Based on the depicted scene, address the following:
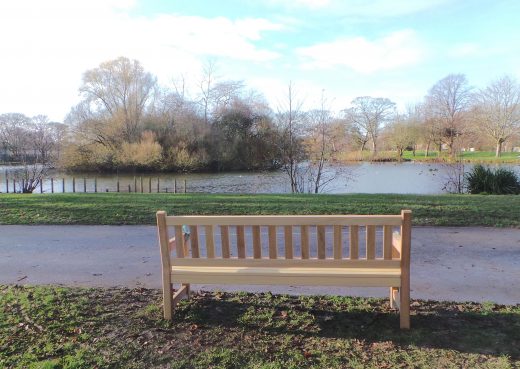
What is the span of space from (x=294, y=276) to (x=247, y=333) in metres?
0.64

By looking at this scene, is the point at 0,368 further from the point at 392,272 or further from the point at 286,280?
the point at 392,272

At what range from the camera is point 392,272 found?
3588 millimetres

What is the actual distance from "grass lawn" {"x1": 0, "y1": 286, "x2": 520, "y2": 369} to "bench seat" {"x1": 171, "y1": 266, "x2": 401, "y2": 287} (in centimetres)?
42

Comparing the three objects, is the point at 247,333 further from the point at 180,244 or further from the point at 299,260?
the point at 180,244

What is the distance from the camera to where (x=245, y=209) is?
9820 mm

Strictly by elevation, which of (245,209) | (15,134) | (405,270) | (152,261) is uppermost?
(15,134)

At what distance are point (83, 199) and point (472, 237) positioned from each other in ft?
32.1

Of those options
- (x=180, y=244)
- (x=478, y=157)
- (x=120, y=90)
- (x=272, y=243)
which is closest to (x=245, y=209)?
(x=180, y=244)

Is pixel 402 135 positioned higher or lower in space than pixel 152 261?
higher

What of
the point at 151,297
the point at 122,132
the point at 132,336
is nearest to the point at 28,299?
the point at 151,297

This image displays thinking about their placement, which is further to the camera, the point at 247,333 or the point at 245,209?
the point at 245,209

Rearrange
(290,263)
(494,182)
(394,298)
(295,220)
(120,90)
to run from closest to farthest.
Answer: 1. (295,220)
2. (290,263)
3. (394,298)
4. (494,182)
5. (120,90)

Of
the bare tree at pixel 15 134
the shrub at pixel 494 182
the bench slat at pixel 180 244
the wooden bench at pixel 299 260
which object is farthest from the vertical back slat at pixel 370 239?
the bare tree at pixel 15 134

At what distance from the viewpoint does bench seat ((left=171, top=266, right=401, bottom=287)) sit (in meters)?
3.56
